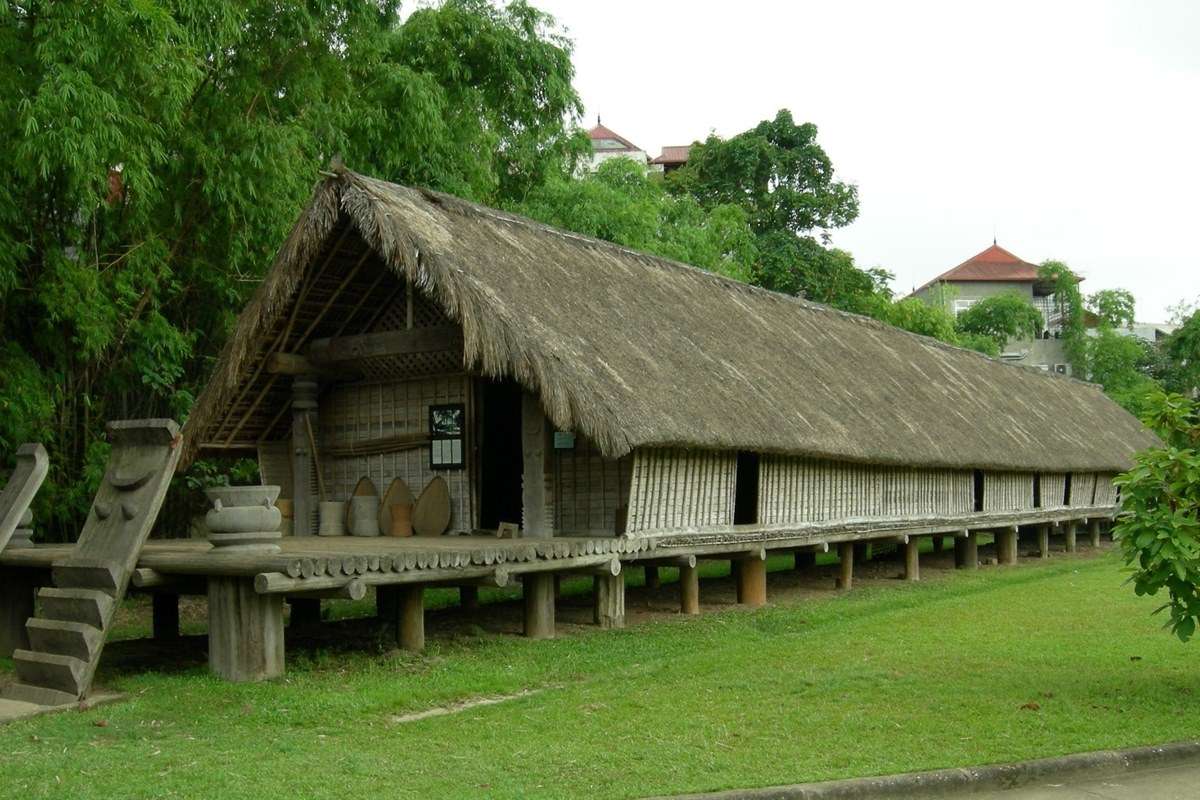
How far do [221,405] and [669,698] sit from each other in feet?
21.8

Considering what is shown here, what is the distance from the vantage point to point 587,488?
12.0 metres

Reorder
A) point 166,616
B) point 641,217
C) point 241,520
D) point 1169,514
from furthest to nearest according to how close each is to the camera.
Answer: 1. point 641,217
2. point 166,616
3. point 241,520
4. point 1169,514

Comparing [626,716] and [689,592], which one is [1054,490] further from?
[626,716]

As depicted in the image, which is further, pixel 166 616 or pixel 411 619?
pixel 166 616

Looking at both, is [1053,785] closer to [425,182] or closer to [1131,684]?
[1131,684]

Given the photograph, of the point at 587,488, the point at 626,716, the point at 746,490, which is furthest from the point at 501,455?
the point at 626,716

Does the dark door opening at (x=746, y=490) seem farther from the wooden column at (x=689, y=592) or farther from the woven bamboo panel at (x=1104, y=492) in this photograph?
the woven bamboo panel at (x=1104, y=492)

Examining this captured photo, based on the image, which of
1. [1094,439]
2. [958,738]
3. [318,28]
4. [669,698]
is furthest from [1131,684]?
[1094,439]

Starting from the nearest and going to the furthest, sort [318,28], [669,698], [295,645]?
[669,698]
[295,645]
[318,28]

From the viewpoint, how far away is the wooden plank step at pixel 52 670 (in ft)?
26.4

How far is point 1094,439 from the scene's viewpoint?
969 inches

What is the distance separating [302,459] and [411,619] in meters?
4.08

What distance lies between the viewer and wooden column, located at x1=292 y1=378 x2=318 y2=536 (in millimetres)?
13352

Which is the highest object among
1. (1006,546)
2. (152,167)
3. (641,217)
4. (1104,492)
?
(641,217)
